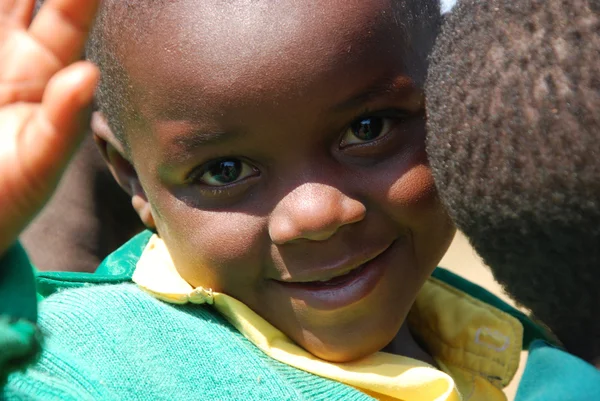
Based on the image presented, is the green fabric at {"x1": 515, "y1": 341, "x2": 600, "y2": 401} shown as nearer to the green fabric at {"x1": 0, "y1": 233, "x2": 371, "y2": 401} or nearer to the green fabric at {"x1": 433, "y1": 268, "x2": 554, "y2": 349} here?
the green fabric at {"x1": 0, "y1": 233, "x2": 371, "y2": 401}

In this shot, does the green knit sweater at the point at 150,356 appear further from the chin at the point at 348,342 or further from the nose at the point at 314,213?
the nose at the point at 314,213

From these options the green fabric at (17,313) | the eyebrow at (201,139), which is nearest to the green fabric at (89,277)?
the eyebrow at (201,139)

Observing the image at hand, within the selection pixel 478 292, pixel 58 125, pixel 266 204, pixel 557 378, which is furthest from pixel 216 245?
pixel 478 292

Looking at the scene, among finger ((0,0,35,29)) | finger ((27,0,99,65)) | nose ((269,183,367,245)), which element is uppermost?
finger ((0,0,35,29))

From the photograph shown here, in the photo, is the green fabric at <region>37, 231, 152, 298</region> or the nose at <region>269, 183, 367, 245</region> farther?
the green fabric at <region>37, 231, 152, 298</region>

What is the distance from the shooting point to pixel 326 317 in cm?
155

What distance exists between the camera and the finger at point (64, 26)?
1.04 metres

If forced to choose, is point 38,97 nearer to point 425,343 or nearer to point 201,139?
point 201,139

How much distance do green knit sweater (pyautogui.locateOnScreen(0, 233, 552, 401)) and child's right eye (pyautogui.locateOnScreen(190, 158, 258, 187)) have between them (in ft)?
0.88

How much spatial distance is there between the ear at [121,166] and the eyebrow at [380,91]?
554mm

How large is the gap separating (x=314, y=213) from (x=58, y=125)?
1.82ft

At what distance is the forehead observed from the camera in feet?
4.66

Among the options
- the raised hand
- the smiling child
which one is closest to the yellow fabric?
the smiling child

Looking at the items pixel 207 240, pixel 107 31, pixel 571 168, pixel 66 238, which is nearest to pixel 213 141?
pixel 207 240
